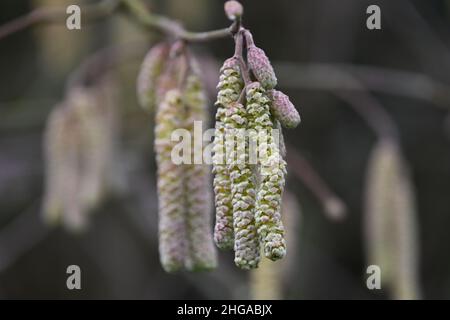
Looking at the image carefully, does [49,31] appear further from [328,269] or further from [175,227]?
[175,227]

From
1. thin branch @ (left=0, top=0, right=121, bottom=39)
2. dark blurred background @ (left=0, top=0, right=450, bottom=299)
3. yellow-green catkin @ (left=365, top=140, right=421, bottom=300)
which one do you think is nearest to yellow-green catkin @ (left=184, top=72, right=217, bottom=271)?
thin branch @ (left=0, top=0, right=121, bottom=39)

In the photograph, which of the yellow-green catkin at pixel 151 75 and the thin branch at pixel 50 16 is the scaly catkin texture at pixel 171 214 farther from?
the thin branch at pixel 50 16

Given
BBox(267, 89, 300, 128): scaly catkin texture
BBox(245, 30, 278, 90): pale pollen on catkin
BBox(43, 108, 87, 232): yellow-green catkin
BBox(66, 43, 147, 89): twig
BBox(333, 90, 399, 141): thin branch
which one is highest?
BBox(66, 43, 147, 89): twig

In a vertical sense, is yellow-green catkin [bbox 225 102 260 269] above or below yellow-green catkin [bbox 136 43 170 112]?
below

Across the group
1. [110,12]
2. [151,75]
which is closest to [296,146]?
[110,12]

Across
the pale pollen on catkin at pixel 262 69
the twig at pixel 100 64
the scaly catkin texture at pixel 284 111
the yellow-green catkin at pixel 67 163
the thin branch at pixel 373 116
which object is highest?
the twig at pixel 100 64

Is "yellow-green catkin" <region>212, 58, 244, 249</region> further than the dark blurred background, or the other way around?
the dark blurred background

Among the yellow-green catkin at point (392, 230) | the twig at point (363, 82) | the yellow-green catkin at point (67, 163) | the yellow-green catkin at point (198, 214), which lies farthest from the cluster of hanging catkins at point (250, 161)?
the twig at point (363, 82)

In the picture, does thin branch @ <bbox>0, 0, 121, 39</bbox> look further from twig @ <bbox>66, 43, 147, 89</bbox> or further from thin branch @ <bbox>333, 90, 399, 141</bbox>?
thin branch @ <bbox>333, 90, 399, 141</bbox>

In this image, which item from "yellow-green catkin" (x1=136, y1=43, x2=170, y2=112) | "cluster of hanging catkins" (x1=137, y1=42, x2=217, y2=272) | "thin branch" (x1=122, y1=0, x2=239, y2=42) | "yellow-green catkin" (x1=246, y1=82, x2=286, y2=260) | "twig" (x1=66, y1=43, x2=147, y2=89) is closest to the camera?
"yellow-green catkin" (x1=246, y1=82, x2=286, y2=260)
